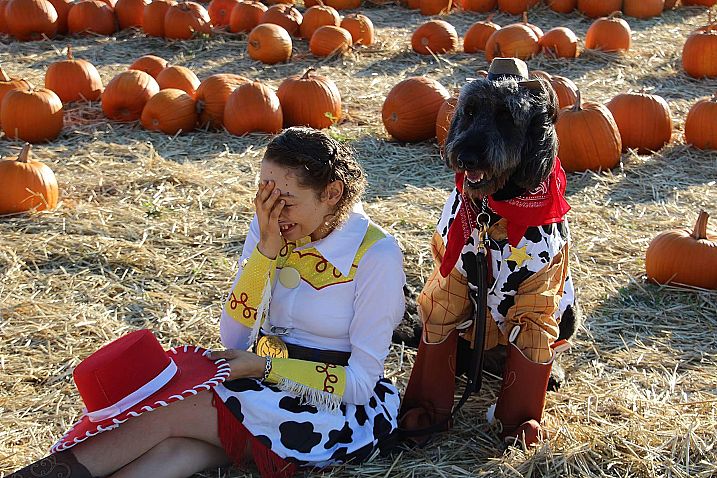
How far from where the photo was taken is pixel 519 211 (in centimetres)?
355

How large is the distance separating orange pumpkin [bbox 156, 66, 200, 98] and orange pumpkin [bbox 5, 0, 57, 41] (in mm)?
3455

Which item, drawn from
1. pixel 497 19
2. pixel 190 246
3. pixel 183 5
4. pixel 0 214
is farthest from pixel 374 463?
pixel 497 19

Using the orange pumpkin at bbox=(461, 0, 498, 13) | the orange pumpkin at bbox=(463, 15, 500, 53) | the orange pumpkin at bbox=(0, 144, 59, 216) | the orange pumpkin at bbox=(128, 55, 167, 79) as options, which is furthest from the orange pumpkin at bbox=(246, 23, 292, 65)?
the orange pumpkin at bbox=(0, 144, 59, 216)

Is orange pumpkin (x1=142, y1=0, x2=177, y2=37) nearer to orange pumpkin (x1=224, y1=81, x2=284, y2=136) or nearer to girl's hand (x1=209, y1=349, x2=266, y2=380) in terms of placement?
orange pumpkin (x1=224, y1=81, x2=284, y2=136)

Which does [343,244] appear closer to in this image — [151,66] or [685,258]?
[685,258]

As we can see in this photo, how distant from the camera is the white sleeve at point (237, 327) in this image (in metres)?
3.65

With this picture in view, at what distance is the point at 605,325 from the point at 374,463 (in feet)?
5.89

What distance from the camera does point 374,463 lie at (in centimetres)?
367

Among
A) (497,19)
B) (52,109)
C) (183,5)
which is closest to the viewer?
(52,109)

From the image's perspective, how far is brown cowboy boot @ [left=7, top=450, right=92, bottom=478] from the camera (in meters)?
3.20

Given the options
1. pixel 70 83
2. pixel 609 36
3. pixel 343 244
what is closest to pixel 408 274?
pixel 343 244

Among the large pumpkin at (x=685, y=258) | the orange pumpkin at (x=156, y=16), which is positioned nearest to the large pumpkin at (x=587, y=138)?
the large pumpkin at (x=685, y=258)

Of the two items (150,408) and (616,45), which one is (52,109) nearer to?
(150,408)

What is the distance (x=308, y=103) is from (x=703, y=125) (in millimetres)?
3266
